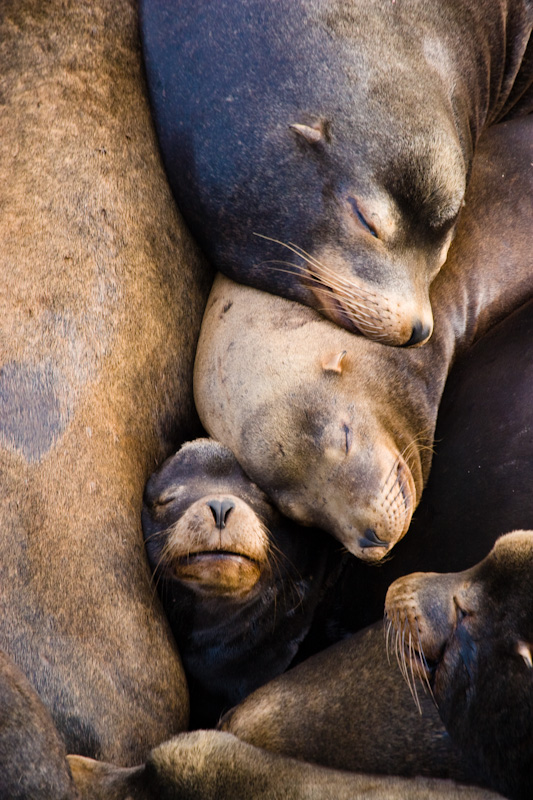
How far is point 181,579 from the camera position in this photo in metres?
3.22

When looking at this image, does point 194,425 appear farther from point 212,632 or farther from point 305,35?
point 305,35

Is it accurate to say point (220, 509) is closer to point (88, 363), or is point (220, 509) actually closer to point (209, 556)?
point (209, 556)

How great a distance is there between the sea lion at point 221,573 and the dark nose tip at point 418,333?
0.81m

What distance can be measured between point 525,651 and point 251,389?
1.36 m

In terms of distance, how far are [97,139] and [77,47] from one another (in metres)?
0.39

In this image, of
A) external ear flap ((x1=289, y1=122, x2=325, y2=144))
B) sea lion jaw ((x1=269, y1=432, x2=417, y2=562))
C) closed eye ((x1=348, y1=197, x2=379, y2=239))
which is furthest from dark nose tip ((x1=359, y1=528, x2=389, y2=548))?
external ear flap ((x1=289, y1=122, x2=325, y2=144))

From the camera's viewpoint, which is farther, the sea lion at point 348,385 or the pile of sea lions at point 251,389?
the sea lion at point 348,385

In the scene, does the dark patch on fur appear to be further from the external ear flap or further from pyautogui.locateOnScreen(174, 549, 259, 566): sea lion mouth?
the external ear flap

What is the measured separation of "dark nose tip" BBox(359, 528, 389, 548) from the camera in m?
3.12

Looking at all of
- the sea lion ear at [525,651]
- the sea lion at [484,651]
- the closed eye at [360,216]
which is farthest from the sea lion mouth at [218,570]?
the closed eye at [360,216]

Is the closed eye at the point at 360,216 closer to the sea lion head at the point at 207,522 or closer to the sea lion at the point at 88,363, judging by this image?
the sea lion at the point at 88,363

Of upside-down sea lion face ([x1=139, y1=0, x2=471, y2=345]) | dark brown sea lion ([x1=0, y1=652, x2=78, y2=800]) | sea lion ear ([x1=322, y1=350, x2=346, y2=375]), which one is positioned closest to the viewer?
dark brown sea lion ([x1=0, y1=652, x2=78, y2=800])

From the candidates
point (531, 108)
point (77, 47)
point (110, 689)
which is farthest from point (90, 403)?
point (531, 108)

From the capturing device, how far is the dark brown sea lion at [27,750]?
2.22 meters
